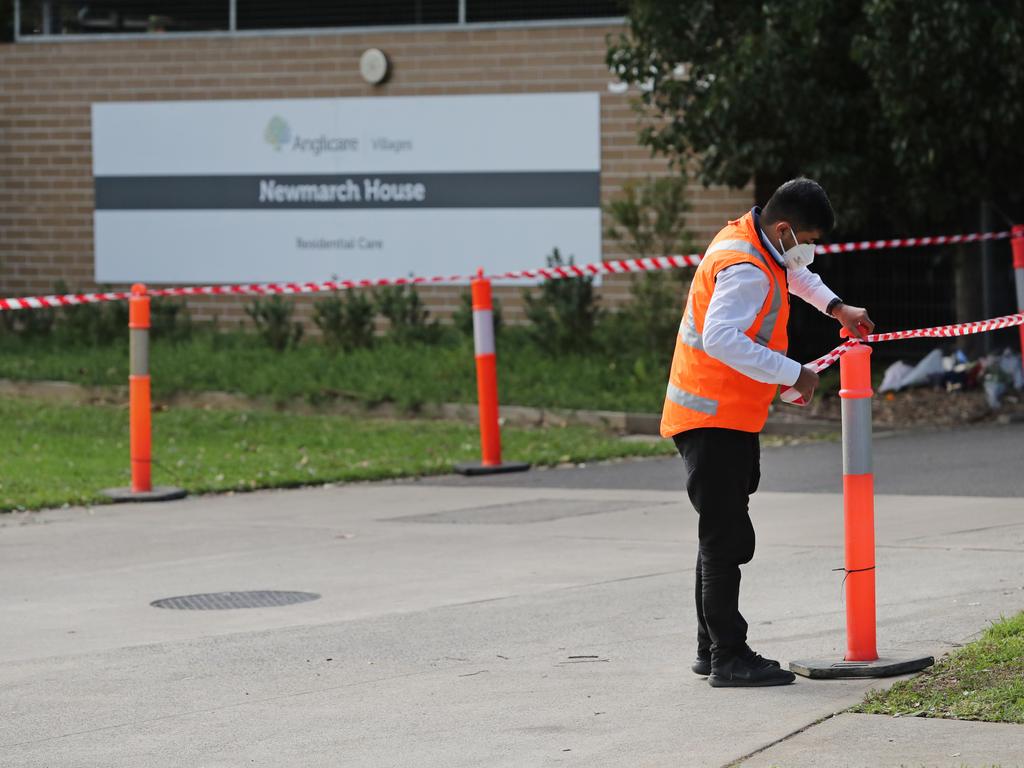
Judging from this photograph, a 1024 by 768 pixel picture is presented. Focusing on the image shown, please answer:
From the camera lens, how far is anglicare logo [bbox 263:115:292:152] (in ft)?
74.9

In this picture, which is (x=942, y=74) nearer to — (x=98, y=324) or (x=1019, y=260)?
(x=1019, y=260)

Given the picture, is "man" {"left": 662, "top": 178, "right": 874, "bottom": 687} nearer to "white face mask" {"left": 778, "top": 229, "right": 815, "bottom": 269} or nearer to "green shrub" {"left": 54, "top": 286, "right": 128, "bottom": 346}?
"white face mask" {"left": 778, "top": 229, "right": 815, "bottom": 269}

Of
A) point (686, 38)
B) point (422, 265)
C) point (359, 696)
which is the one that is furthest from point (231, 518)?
point (422, 265)

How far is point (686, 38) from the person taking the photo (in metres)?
17.4

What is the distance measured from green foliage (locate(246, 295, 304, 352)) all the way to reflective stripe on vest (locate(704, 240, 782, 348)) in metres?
14.6

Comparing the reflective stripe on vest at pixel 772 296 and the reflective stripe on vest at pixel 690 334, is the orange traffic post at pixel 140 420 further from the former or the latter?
the reflective stripe on vest at pixel 772 296

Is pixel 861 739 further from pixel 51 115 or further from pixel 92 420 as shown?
pixel 51 115

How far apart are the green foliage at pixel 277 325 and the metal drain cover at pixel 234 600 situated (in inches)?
478

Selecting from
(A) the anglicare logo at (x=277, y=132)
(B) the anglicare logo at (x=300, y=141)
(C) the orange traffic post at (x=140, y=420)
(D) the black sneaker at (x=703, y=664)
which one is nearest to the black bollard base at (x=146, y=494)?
(C) the orange traffic post at (x=140, y=420)

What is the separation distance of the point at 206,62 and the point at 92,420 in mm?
8024

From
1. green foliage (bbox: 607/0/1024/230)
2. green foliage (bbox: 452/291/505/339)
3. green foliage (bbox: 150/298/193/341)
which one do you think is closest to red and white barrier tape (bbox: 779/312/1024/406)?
green foliage (bbox: 607/0/1024/230)

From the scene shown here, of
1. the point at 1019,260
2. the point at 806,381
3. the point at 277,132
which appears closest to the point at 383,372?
the point at 277,132

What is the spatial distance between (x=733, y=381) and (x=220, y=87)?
17.5 meters

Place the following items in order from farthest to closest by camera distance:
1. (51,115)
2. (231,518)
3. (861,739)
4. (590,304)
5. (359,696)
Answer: (51,115), (590,304), (231,518), (359,696), (861,739)
